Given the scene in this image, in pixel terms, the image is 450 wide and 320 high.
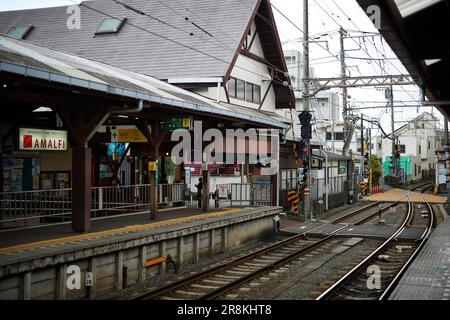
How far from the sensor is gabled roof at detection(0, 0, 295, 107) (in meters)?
23.1

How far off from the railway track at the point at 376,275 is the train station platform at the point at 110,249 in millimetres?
3912

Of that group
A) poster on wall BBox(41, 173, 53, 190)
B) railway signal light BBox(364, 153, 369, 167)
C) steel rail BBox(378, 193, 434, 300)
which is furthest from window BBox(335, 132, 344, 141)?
poster on wall BBox(41, 173, 53, 190)

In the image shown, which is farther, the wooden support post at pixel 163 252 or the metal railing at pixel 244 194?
the metal railing at pixel 244 194

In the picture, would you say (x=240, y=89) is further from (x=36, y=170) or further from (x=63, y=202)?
(x=63, y=202)

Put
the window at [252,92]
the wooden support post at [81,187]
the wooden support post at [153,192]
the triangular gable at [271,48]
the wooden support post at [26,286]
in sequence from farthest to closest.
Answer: the window at [252,92] < the triangular gable at [271,48] < the wooden support post at [153,192] < the wooden support post at [81,187] < the wooden support post at [26,286]

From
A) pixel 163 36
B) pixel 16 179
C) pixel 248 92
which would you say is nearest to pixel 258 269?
pixel 16 179

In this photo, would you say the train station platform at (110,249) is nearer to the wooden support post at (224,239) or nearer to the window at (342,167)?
the wooden support post at (224,239)

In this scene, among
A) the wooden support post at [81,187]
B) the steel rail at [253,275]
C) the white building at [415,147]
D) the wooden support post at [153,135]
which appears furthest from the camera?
the white building at [415,147]

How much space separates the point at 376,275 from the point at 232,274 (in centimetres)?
337

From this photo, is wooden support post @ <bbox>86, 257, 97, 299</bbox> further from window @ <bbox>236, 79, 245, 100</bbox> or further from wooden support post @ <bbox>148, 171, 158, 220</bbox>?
window @ <bbox>236, 79, 245, 100</bbox>

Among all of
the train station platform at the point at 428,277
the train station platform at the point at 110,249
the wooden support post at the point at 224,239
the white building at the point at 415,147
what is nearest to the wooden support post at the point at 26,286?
the train station platform at the point at 110,249

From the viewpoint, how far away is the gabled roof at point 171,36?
75.8 feet
